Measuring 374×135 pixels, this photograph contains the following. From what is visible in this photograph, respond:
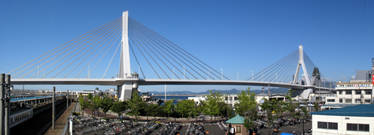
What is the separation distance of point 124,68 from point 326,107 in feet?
115

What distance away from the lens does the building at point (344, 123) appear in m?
18.1

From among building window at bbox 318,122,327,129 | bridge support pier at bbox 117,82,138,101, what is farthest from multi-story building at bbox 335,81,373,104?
bridge support pier at bbox 117,82,138,101

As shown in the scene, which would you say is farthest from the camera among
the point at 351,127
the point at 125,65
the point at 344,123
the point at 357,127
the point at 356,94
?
the point at 125,65

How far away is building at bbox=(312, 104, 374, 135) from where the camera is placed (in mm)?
18125

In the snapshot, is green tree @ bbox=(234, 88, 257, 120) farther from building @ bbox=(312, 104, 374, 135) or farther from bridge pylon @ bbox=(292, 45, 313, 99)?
bridge pylon @ bbox=(292, 45, 313, 99)

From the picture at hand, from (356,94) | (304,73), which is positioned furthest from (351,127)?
(304,73)

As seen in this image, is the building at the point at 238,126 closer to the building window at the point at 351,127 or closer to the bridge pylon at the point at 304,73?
the building window at the point at 351,127

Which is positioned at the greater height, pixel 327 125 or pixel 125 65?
pixel 125 65

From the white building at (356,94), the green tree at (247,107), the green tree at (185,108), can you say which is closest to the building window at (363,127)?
the green tree at (247,107)

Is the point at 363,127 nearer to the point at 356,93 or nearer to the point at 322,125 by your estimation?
the point at 322,125

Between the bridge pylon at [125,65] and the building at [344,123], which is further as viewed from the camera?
the bridge pylon at [125,65]

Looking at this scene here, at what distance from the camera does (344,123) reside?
18.7m

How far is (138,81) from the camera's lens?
66.1m

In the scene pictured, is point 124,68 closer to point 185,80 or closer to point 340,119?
point 185,80
